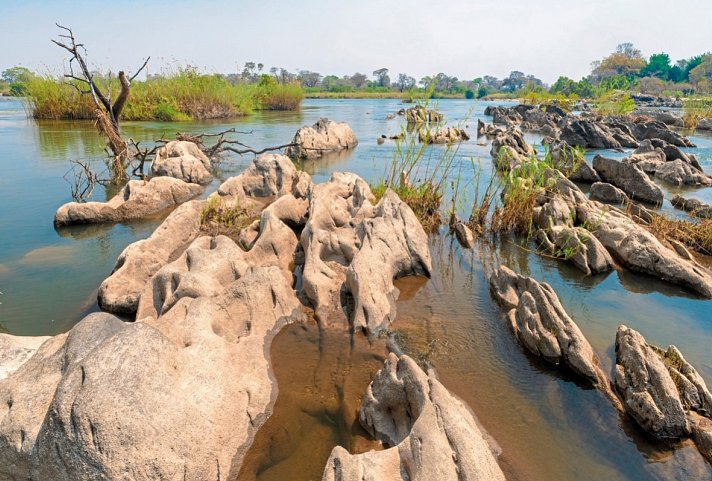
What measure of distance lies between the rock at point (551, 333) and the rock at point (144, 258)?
15.2ft

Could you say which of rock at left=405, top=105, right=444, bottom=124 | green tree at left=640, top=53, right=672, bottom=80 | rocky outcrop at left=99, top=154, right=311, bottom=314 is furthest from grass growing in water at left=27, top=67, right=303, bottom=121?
green tree at left=640, top=53, right=672, bottom=80

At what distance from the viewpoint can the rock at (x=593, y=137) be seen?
21.1 m

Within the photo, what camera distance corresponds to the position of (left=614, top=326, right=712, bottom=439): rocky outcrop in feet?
12.5

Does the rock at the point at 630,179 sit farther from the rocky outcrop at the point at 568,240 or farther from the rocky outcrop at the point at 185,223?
the rocky outcrop at the point at 185,223

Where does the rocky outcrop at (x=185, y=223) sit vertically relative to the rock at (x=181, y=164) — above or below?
below

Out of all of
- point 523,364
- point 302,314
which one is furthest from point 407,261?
point 523,364

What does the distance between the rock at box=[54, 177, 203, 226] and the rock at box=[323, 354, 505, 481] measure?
7.93 metres

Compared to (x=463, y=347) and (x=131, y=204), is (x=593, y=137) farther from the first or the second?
(x=131, y=204)

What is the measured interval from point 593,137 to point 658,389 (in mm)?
20068

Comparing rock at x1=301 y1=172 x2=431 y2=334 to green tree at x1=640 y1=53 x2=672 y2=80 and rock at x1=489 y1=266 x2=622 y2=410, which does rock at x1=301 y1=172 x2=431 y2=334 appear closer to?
rock at x1=489 y1=266 x2=622 y2=410

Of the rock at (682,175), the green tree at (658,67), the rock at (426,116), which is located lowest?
the rock at (682,175)

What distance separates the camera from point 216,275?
18.4ft

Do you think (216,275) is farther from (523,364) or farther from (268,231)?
(523,364)

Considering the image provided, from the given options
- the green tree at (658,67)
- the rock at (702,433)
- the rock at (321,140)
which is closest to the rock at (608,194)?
the rock at (702,433)
